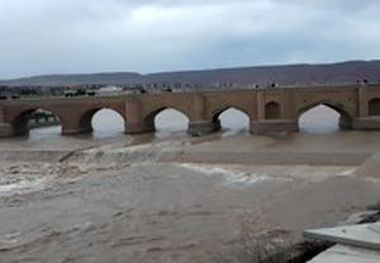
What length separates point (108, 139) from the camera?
169 ft

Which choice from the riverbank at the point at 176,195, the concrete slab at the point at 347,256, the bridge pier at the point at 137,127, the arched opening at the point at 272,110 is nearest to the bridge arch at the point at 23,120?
the bridge pier at the point at 137,127

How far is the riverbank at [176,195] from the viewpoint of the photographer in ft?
64.2

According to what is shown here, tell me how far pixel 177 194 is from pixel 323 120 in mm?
40758

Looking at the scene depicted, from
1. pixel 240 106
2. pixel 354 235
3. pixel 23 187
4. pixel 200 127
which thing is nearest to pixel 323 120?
pixel 240 106

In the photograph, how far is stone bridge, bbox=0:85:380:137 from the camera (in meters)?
48.6

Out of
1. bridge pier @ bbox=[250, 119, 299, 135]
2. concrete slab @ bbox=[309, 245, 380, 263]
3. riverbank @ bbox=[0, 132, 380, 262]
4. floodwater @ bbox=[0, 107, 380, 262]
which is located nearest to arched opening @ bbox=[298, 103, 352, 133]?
bridge pier @ bbox=[250, 119, 299, 135]

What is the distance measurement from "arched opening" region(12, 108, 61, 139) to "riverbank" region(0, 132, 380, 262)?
14.6 meters

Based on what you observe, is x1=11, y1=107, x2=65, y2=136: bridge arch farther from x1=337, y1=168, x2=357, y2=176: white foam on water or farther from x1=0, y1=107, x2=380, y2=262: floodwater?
x1=337, y1=168, x2=357, y2=176: white foam on water

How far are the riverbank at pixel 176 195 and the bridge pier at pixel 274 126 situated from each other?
13.3ft

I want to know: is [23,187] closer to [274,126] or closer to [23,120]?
[274,126]

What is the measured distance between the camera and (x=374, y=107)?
4950cm

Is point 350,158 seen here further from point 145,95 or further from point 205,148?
point 145,95

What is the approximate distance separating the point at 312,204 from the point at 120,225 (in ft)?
21.8

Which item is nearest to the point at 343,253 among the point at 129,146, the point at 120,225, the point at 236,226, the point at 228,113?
the point at 236,226
